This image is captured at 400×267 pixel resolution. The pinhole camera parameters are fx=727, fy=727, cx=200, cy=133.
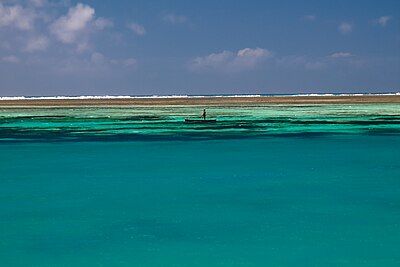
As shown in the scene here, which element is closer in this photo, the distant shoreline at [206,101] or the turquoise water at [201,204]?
the turquoise water at [201,204]

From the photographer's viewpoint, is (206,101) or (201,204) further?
(206,101)

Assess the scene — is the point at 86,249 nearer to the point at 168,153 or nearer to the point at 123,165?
the point at 123,165

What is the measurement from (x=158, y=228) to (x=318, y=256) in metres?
2.26

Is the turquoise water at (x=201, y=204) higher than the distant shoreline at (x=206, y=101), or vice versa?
the distant shoreline at (x=206, y=101)

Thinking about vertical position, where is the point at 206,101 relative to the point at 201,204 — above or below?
above

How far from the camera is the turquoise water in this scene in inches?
318

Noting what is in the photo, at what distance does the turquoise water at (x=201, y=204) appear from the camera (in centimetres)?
809

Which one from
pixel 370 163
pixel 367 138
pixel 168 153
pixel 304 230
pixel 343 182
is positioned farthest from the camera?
pixel 367 138

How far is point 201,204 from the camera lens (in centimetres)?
1079

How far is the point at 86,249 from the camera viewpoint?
325 inches

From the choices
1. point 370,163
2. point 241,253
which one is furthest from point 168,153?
point 241,253

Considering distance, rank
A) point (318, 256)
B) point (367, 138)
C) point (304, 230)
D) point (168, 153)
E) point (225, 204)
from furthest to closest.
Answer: point (367, 138), point (168, 153), point (225, 204), point (304, 230), point (318, 256)

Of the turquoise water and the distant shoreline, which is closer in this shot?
the turquoise water

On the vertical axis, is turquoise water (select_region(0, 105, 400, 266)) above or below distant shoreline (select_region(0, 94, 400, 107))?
below
